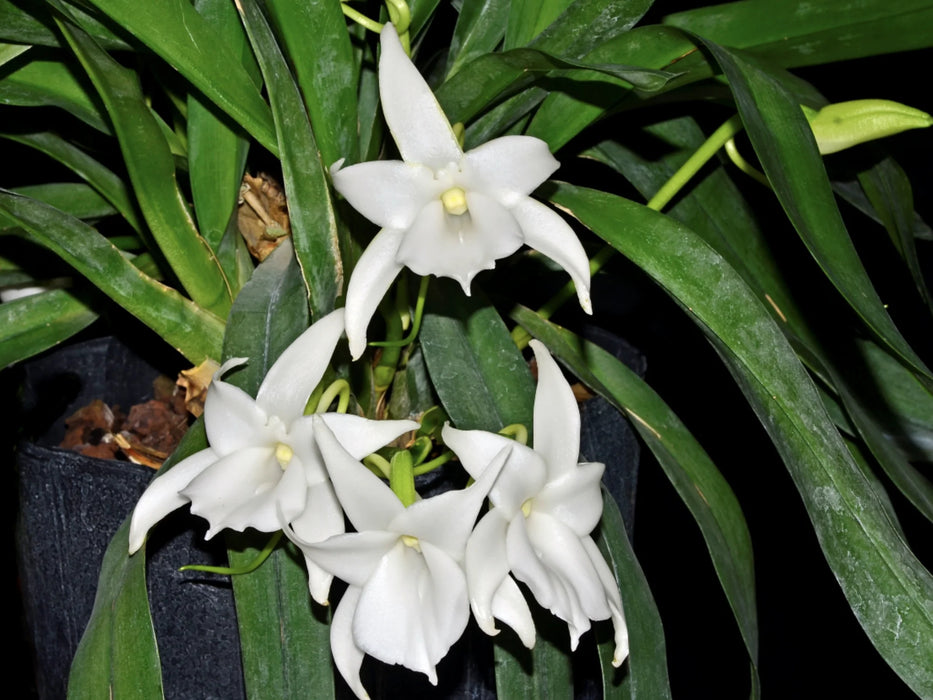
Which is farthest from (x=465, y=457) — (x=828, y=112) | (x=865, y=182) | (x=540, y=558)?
(x=865, y=182)

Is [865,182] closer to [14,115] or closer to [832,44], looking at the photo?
[832,44]

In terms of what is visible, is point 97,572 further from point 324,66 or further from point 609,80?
point 609,80

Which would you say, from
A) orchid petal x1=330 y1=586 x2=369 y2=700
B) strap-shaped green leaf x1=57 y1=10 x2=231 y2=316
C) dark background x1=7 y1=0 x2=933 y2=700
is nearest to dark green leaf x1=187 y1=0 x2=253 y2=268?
strap-shaped green leaf x1=57 y1=10 x2=231 y2=316

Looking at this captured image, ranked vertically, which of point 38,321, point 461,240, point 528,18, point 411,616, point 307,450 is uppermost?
point 528,18

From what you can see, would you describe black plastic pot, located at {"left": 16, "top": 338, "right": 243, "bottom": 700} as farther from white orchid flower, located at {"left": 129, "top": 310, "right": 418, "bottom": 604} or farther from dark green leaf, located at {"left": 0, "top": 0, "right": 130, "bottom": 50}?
dark green leaf, located at {"left": 0, "top": 0, "right": 130, "bottom": 50}

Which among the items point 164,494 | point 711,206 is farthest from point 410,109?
point 711,206

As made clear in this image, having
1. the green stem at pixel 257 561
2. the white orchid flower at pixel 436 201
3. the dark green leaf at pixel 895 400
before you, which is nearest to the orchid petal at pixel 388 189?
the white orchid flower at pixel 436 201
